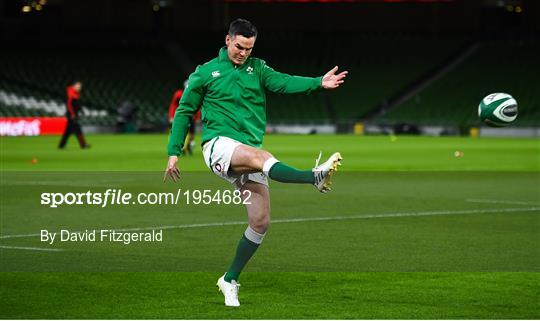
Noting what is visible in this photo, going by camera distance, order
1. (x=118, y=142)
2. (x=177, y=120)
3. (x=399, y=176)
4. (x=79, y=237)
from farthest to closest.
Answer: (x=118, y=142)
(x=399, y=176)
(x=79, y=237)
(x=177, y=120)

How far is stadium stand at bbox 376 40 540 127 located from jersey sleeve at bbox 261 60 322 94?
47.1 meters

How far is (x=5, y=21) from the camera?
208 feet

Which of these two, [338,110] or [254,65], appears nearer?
[254,65]

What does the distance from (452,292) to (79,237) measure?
18.4 ft

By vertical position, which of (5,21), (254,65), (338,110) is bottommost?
(5,21)

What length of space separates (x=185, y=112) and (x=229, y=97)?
0.39 meters

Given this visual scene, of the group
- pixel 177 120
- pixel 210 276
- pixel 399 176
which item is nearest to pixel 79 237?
pixel 210 276

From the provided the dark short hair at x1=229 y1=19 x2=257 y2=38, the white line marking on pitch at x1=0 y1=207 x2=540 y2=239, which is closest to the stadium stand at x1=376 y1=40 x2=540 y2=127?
the white line marking on pitch at x1=0 y1=207 x2=540 y2=239

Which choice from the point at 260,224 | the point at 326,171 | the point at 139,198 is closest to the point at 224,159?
the point at 260,224

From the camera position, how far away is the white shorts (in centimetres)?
945

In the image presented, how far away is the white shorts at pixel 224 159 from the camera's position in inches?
372

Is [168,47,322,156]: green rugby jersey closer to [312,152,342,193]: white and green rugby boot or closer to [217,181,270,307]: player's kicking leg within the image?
[217,181,270,307]: player's kicking leg

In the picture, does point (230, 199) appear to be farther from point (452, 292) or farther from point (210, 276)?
point (452, 292)

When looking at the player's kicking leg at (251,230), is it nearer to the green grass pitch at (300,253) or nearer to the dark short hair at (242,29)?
the green grass pitch at (300,253)
